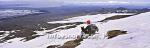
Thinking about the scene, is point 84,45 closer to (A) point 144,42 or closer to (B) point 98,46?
(B) point 98,46

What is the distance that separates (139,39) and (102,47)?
2602 mm

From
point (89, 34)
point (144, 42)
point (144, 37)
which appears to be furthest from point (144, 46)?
point (89, 34)

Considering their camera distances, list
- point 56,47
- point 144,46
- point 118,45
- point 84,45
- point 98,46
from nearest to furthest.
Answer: point 144,46 < point 118,45 < point 98,46 < point 84,45 < point 56,47

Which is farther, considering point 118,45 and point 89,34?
point 89,34

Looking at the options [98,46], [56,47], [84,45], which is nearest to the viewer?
[98,46]

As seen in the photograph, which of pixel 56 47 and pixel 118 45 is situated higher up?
pixel 118 45

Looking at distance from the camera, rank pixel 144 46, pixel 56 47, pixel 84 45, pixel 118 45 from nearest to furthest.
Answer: pixel 144 46, pixel 118 45, pixel 84 45, pixel 56 47

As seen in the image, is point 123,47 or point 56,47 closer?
point 123,47

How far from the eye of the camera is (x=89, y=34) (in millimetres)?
28578

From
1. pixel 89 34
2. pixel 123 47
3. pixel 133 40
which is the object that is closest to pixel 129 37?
pixel 133 40

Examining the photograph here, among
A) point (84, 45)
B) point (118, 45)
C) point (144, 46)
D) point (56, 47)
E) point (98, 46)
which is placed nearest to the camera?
point (144, 46)

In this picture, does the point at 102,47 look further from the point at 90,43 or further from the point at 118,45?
the point at 90,43

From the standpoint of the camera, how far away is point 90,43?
77.1 feet

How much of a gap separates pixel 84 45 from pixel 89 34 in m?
5.20
